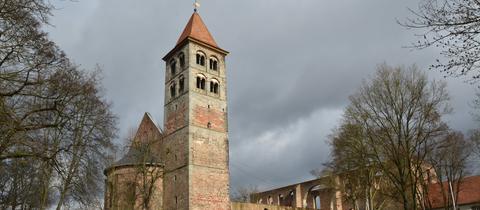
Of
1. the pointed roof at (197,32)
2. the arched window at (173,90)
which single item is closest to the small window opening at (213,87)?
the arched window at (173,90)

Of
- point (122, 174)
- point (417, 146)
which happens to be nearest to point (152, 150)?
point (122, 174)

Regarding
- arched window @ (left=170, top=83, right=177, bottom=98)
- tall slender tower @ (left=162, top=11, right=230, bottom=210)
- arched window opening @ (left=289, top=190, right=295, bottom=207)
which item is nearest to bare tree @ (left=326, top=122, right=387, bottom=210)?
tall slender tower @ (left=162, top=11, right=230, bottom=210)

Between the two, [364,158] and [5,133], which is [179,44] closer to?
[364,158]

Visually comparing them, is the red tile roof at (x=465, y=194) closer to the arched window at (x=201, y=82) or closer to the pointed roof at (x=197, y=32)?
the arched window at (x=201, y=82)

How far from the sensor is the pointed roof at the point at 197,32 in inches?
1423

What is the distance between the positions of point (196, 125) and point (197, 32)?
882 cm

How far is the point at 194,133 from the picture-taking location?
31812 millimetres

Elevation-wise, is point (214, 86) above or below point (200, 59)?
below

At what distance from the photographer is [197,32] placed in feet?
121

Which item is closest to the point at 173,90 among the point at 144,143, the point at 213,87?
the point at 213,87

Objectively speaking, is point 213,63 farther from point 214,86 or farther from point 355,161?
point 355,161

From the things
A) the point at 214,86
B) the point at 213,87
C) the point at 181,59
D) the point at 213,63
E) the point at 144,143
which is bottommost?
the point at 144,143

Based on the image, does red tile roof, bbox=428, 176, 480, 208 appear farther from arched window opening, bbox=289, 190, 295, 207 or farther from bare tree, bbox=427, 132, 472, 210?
arched window opening, bbox=289, 190, 295, 207

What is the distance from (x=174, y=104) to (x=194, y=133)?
3950 mm
